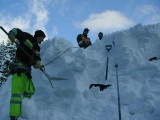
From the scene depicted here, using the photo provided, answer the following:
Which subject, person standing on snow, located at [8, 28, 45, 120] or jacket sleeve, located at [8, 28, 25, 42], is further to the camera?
jacket sleeve, located at [8, 28, 25, 42]

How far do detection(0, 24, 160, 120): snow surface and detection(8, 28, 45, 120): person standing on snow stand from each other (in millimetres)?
700

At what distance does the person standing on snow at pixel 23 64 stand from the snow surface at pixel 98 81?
700 millimetres

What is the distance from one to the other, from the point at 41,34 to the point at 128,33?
5757 millimetres

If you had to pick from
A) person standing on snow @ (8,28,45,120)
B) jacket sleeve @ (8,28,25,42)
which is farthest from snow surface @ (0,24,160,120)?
jacket sleeve @ (8,28,25,42)

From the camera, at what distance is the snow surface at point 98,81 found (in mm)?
7812

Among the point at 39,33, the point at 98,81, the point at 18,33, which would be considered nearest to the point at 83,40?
the point at 98,81

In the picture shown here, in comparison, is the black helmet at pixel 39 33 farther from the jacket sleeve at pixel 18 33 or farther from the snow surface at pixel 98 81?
the snow surface at pixel 98 81

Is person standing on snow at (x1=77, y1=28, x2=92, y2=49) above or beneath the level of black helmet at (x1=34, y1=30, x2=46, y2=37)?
above

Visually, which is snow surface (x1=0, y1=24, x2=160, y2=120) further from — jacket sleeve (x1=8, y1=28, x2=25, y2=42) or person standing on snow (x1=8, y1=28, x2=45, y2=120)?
jacket sleeve (x1=8, y1=28, x2=25, y2=42)

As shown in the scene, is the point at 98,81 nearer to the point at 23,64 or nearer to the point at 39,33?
the point at 39,33

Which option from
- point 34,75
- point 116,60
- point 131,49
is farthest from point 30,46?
point 131,49

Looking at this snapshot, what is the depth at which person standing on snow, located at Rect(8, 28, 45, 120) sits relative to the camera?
679 cm

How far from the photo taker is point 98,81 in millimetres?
10078

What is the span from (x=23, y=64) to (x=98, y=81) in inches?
134
